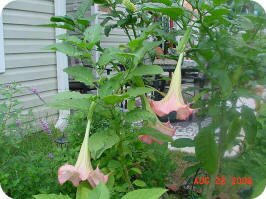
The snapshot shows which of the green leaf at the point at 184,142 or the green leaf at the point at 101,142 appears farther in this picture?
the green leaf at the point at 184,142

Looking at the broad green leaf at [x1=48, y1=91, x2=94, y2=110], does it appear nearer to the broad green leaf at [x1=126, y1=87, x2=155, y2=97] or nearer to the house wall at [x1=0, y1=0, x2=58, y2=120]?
the broad green leaf at [x1=126, y1=87, x2=155, y2=97]

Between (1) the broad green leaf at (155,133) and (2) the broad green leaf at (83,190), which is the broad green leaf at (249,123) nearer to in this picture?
(1) the broad green leaf at (155,133)

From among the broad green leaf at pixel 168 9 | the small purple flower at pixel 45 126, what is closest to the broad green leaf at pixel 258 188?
the broad green leaf at pixel 168 9

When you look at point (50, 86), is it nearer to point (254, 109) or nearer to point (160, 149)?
point (160, 149)

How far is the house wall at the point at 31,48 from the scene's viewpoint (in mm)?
1236

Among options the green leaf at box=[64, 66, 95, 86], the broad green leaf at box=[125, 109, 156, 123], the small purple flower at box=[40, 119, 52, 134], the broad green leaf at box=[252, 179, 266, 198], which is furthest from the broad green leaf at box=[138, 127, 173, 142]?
the small purple flower at box=[40, 119, 52, 134]

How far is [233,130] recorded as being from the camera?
102 cm

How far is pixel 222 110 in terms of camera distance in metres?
1.00

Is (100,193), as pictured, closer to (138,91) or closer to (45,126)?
(138,91)

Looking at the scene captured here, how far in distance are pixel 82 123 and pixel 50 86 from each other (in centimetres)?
17

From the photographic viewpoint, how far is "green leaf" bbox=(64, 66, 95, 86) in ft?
3.00

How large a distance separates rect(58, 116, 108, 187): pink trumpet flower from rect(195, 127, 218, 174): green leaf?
0.29 m

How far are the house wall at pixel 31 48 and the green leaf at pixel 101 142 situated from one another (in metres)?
0.36

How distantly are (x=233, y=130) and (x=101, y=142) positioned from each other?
1.18 ft
